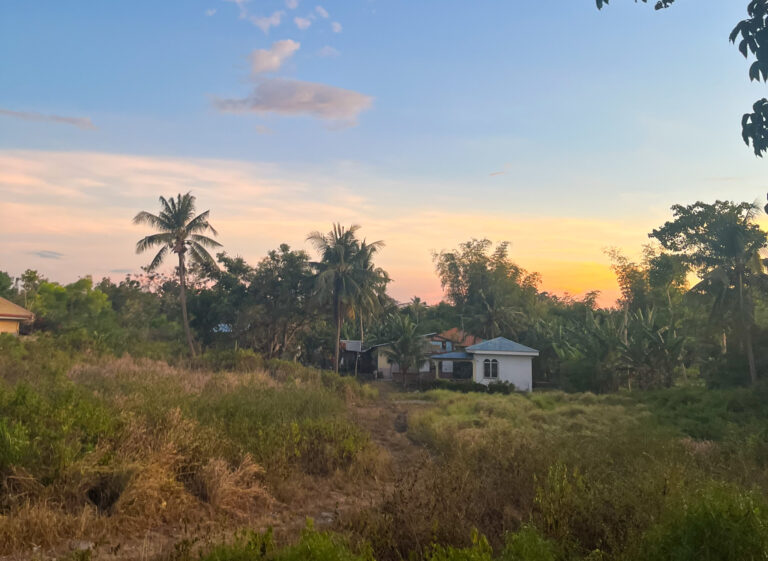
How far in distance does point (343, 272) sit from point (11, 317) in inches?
705

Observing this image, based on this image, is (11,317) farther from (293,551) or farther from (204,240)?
(293,551)

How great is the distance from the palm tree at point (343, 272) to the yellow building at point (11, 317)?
15531 millimetres

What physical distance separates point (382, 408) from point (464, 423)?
275 inches

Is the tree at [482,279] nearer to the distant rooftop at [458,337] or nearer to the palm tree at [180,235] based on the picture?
the distant rooftop at [458,337]

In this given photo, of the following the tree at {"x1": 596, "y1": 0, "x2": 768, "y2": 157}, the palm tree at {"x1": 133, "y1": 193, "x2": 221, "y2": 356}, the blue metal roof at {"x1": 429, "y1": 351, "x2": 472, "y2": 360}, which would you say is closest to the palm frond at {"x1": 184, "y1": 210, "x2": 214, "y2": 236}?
the palm tree at {"x1": 133, "y1": 193, "x2": 221, "y2": 356}

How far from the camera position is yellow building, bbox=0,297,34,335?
1123 inches

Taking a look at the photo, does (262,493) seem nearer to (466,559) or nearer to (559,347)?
(466,559)

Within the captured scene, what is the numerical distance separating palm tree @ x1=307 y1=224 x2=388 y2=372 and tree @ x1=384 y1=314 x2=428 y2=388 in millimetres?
3542

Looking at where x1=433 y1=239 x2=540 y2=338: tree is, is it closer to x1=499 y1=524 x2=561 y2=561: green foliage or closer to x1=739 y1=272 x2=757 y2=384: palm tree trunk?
x1=739 y1=272 x2=757 y2=384: palm tree trunk

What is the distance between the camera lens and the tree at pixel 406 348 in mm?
34125

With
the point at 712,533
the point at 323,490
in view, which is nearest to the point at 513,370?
the point at 323,490

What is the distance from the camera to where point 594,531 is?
534 cm

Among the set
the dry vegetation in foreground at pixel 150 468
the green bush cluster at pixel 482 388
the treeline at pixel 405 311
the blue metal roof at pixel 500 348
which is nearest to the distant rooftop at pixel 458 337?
the treeline at pixel 405 311

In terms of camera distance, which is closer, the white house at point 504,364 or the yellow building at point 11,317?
the yellow building at point 11,317
